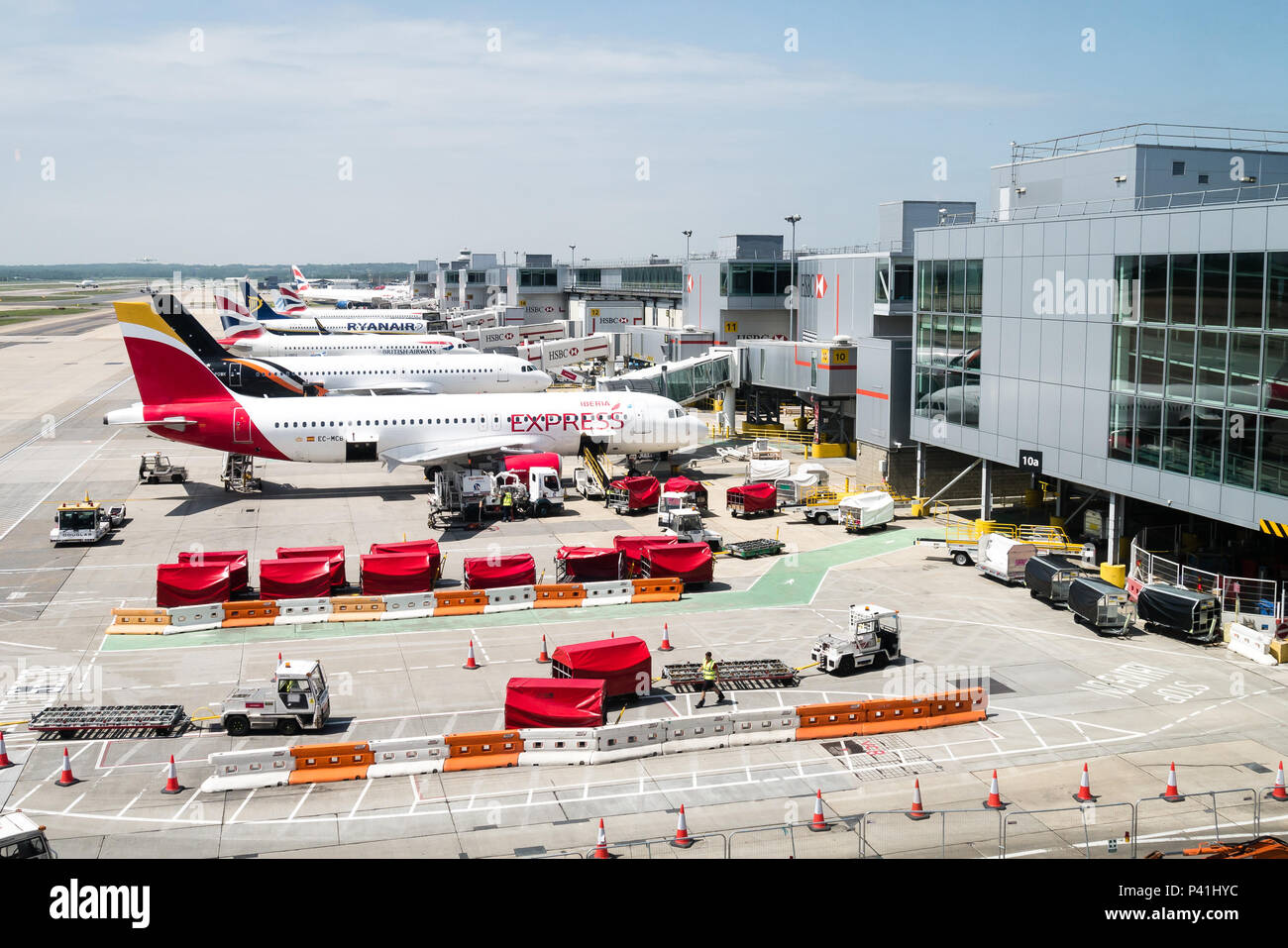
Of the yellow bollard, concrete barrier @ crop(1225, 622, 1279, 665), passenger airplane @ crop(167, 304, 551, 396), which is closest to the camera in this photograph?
concrete barrier @ crop(1225, 622, 1279, 665)

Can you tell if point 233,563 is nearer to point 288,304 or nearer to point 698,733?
point 698,733

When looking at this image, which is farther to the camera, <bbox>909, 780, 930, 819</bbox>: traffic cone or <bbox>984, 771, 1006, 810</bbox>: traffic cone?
<bbox>984, 771, 1006, 810</bbox>: traffic cone

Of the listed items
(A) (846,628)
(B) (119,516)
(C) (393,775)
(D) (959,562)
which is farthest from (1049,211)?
(B) (119,516)

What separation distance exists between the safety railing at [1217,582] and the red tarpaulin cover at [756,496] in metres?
18.4

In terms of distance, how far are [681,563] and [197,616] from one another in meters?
17.9

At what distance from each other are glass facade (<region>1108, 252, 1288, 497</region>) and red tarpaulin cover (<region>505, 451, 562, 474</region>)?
93.3ft

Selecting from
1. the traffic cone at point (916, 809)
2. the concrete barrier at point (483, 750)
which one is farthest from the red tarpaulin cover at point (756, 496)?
the traffic cone at point (916, 809)

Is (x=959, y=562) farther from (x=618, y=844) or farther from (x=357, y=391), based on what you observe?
A: (x=357, y=391)

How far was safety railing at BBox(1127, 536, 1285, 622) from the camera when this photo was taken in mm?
A: 38375

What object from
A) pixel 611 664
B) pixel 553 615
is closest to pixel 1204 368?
pixel 611 664

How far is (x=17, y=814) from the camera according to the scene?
65.6 feet

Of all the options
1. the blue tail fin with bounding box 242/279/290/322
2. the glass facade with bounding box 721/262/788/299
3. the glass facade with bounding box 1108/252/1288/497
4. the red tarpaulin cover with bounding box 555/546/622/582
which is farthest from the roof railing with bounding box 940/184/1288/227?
the blue tail fin with bounding box 242/279/290/322

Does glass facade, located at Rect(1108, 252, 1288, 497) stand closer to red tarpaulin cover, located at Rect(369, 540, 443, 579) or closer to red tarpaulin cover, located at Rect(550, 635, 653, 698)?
red tarpaulin cover, located at Rect(550, 635, 653, 698)
